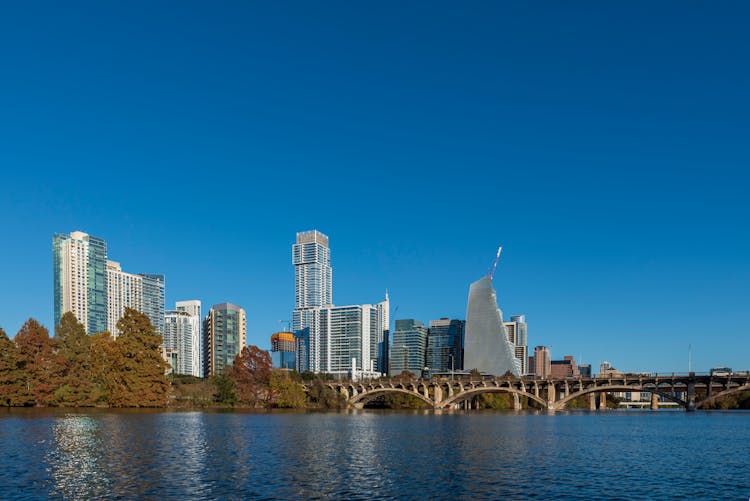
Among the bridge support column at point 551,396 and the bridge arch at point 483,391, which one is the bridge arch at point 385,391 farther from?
the bridge support column at point 551,396

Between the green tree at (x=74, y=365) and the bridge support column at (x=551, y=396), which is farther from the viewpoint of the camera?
the bridge support column at (x=551, y=396)

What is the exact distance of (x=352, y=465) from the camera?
47.6 metres

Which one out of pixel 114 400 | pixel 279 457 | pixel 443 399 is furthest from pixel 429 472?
pixel 443 399

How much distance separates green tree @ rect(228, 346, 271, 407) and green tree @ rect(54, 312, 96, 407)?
38463mm

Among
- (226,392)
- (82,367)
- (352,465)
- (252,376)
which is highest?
(352,465)

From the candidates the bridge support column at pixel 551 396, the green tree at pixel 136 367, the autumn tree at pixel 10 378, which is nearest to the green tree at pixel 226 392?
the green tree at pixel 136 367

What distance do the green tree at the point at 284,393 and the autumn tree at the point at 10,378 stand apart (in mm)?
57721

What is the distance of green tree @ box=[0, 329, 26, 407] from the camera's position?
124 meters

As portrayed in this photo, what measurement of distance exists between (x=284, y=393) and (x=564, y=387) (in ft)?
253

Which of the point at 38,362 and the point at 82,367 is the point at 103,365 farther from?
the point at 38,362

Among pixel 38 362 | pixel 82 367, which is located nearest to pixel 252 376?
pixel 82 367

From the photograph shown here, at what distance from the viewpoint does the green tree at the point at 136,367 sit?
417 ft

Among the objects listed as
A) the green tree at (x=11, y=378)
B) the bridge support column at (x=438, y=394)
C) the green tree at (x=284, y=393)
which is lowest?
the bridge support column at (x=438, y=394)

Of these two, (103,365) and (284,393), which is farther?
(284,393)
